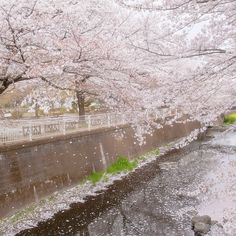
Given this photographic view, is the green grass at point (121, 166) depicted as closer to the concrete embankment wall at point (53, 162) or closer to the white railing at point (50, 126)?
the concrete embankment wall at point (53, 162)

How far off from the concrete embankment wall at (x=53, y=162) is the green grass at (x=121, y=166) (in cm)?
36

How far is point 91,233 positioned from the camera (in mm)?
12555

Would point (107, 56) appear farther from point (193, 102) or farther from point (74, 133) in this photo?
point (74, 133)

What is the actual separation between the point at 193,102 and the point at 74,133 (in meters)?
12.5

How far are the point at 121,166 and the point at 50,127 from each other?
20.7 feet

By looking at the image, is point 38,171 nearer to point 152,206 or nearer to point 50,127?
point 50,127

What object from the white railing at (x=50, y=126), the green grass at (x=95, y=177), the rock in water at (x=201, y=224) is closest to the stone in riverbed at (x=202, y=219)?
the rock in water at (x=201, y=224)

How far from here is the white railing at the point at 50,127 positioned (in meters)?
15.3

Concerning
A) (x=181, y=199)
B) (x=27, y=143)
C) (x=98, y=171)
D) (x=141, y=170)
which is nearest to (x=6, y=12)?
(x=27, y=143)

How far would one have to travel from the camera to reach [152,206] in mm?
15117

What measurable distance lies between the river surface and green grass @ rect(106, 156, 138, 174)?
70 centimetres

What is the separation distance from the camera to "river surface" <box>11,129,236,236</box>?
1252 cm

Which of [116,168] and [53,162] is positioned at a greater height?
[53,162]

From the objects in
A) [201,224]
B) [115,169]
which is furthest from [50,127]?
[201,224]
